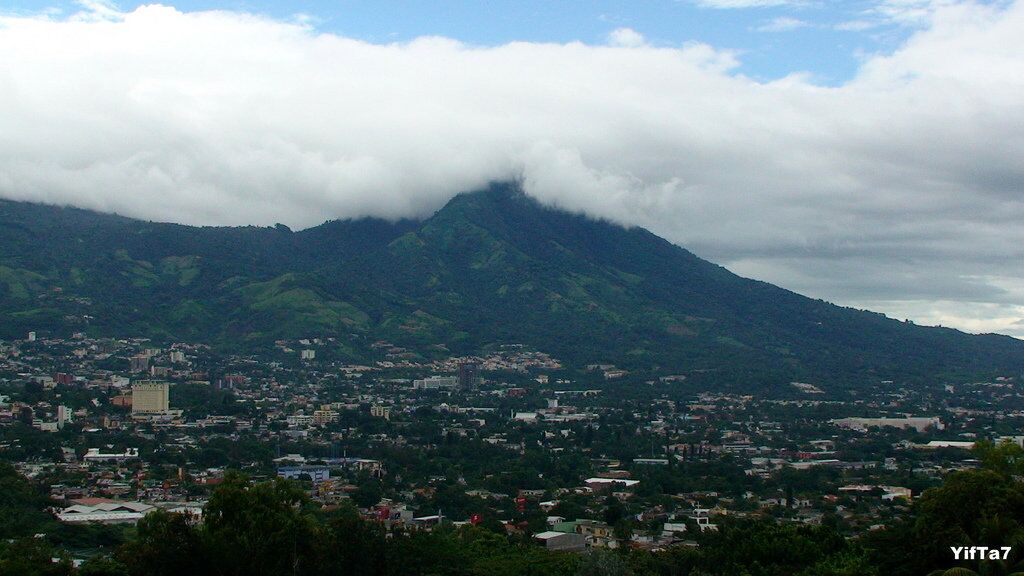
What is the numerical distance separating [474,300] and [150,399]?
79.1 meters

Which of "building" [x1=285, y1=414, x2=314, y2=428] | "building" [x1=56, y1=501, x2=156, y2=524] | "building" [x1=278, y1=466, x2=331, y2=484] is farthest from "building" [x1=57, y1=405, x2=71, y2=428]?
"building" [x1=56, y1=501, x2=156, y2=524]

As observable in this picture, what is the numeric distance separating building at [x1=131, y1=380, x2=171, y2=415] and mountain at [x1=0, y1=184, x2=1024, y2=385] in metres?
40.8

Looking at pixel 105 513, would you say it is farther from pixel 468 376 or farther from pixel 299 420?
pixel 468 376

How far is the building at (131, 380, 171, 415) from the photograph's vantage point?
101062 mm

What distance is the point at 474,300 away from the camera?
17700 centimetres

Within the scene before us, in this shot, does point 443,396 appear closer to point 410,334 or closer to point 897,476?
point 410,334

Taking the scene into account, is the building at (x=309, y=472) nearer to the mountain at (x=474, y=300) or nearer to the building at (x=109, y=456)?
the building at (x=109, y=456)

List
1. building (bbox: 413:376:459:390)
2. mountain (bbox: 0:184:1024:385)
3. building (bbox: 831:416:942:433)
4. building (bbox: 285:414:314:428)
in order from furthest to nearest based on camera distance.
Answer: mountain (bbox: 0:184:1024:385), building (bbox: 413:376:459:390), building (bbox: 831:416:942:433), building (bbox: 285:414:314:428)

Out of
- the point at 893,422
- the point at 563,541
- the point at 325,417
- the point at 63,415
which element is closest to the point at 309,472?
the point at 63,415

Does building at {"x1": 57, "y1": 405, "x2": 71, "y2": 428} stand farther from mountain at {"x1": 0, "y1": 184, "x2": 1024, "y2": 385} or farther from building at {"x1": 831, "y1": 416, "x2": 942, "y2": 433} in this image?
building at {"x1": 831, "y1": 416, "x2": 942, "y2": 433}

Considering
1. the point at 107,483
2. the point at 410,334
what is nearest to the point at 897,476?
the point at 107,483

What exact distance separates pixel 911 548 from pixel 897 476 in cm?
5070

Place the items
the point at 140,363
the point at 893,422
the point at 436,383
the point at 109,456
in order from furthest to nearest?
the point at 436,383 < the point at 140,363 < the point at 893,422 < the point at 109,456

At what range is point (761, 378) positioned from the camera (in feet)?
466
